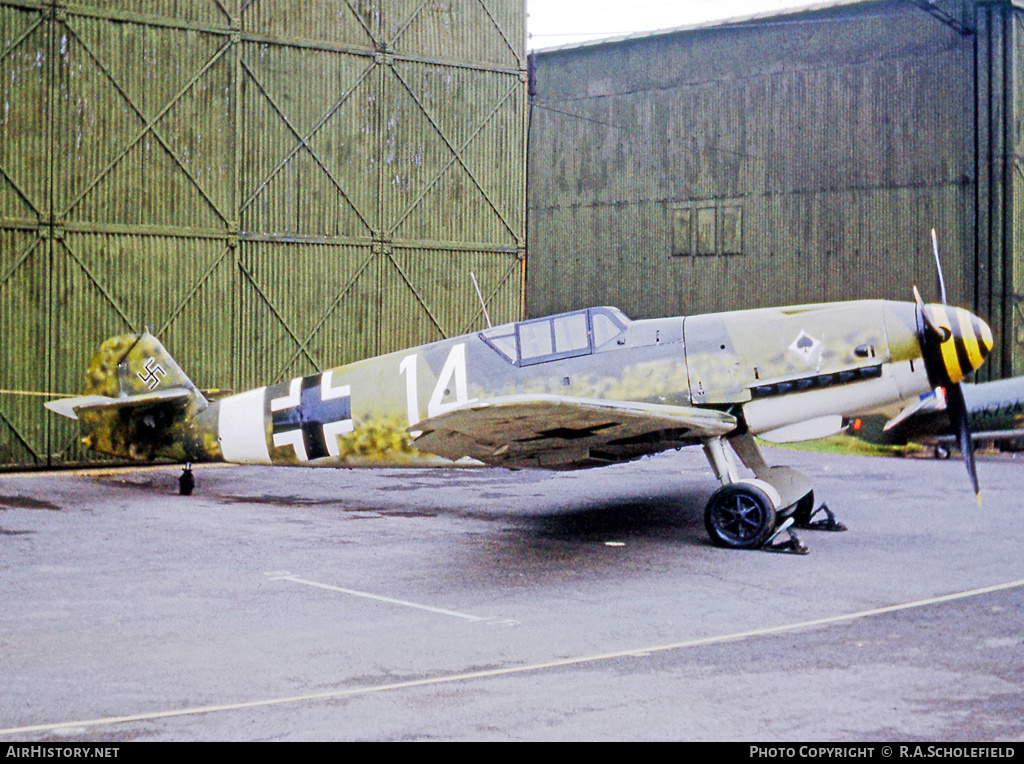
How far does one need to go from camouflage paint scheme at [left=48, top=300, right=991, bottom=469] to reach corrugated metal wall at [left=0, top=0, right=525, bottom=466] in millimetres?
6798

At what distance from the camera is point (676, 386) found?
10789 mm

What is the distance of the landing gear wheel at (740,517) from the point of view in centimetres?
1027

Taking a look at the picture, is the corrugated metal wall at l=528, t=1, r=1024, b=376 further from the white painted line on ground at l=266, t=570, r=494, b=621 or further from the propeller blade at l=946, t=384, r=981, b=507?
the white painted line on ground at l=266, t=570, r=494, b=621

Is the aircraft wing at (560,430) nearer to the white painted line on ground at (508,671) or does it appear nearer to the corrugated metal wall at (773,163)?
the white painted line on ground at (508,671)

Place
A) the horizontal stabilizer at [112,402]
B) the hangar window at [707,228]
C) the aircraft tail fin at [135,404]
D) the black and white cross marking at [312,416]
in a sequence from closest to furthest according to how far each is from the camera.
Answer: the black and white cross marking at [312,416] → the horizontal stabilizer at [112,402] → the aircraft tail fin at [135,404] → the hangar window at [707,228]

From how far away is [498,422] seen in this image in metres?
9.19

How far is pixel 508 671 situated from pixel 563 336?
17.6ft

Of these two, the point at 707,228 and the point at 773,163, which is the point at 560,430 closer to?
the point at 773,163

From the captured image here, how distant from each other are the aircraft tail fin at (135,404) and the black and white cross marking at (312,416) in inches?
62.2

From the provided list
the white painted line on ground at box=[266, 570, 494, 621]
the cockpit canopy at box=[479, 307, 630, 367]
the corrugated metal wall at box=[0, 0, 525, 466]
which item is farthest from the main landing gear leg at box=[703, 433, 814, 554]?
the corrugated metal wall at box=[0, 0, 525, 466]

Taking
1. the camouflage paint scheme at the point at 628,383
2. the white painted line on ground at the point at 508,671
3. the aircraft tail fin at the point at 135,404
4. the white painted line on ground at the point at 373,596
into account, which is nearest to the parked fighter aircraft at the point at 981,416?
the camouflage paint scheme at the point at 628,383

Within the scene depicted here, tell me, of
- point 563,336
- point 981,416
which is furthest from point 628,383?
point 981,416

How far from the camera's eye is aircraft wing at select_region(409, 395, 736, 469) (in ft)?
29.1

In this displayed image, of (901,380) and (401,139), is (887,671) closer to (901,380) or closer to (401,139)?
(901,380)
